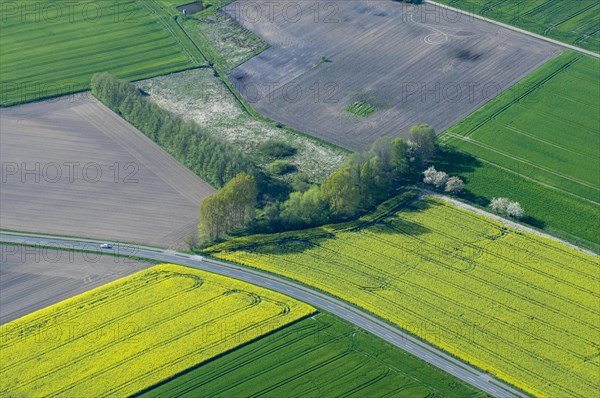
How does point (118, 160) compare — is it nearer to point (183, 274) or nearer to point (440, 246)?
point (183, 274)

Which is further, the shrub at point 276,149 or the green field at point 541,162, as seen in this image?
the shrub at point 276,149

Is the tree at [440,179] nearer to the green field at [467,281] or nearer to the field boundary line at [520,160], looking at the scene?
the green field at [467,281]

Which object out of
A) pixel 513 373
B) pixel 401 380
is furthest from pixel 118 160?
pixel 513 373

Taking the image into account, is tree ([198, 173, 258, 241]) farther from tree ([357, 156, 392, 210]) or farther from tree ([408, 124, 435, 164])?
tree ([408, 124, 435, 164])

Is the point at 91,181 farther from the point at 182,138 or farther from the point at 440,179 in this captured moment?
the point at 440,179

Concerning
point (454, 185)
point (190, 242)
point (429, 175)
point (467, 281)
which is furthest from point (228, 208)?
point (454, 185)

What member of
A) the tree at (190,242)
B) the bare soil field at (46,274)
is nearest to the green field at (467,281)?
the tree at (190,242)
